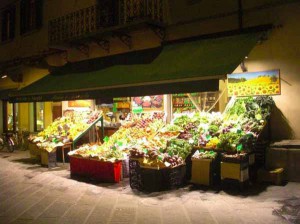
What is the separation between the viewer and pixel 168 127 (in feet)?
33.0

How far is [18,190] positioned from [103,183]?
2.21 meters

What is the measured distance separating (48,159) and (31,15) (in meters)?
8.62

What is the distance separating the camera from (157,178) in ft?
26.5

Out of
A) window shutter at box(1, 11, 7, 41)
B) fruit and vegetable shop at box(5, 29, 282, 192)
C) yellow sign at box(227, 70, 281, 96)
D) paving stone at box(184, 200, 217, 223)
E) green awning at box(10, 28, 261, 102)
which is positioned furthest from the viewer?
window shutter at box(1, 11, 7, 41)

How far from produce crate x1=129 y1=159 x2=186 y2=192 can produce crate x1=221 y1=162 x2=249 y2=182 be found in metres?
1.09

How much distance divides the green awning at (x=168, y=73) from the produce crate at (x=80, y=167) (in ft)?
6.47

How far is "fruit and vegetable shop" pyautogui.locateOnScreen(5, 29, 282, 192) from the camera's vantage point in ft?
26.3

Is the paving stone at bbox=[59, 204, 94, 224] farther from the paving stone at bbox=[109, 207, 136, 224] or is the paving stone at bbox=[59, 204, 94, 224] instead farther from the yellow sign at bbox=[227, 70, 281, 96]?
the yellow sign at bbox=[227, 70, 281, 96]

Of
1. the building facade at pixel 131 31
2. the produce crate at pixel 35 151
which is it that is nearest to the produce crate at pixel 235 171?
the building facade at pixel 131 31

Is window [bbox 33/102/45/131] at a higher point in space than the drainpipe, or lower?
lower

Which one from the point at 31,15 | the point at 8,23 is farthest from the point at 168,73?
the point at 8,23

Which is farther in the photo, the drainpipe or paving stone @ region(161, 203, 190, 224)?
the drainpipe

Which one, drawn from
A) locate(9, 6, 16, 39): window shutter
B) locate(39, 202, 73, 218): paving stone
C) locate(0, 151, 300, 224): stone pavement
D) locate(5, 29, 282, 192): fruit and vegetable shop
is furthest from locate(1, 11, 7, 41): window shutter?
locate(39, 202, 73, 218): paving stone

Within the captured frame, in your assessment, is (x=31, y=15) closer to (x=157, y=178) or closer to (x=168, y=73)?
(x=168, y=73)
